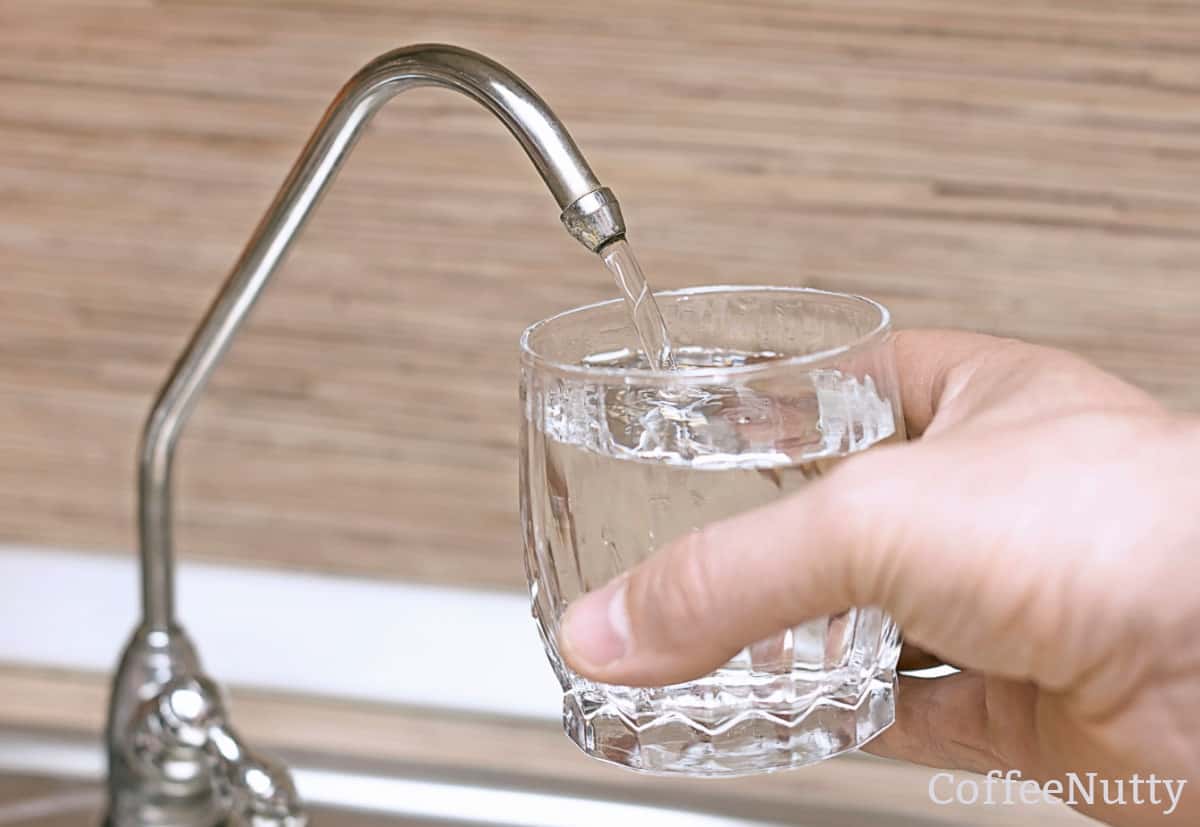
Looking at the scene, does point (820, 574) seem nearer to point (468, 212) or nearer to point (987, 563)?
point (987, 563)

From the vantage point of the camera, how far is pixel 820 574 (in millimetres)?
399

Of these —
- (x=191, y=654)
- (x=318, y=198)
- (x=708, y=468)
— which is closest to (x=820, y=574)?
(x=708, y=468)

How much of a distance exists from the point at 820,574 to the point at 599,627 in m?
0.06

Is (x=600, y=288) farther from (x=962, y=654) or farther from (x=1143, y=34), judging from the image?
(x=962, y=654)

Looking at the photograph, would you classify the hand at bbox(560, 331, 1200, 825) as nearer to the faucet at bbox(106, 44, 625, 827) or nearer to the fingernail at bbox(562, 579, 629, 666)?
the fingernail at bbox(562, 579, 629, 666)

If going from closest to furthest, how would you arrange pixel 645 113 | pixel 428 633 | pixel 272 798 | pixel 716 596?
pixel 716 596 → pixel 272 798 → pixel 645 113 → pixel 428 633

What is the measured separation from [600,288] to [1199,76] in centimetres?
33

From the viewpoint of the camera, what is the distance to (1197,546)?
0.41 meters

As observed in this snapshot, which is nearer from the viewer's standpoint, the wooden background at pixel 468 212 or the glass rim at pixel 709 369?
the glass rim at pixel 709 369

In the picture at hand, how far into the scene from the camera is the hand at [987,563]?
1.30 ft

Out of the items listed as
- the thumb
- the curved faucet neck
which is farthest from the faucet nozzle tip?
the thumb

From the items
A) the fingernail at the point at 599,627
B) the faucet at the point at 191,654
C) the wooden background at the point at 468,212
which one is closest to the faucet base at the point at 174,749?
the faucet at the point at 191,654

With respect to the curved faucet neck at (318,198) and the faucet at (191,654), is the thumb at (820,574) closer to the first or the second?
the curved faucet neck at (318,198)

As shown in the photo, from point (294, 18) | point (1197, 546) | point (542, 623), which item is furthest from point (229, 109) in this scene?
point (1197, 546)
